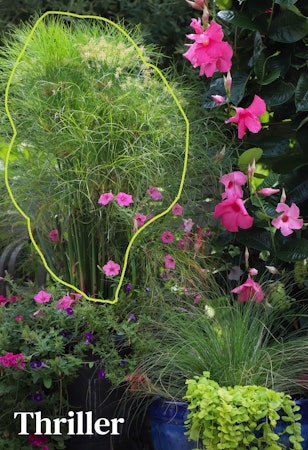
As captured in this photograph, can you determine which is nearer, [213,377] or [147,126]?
[213,377]

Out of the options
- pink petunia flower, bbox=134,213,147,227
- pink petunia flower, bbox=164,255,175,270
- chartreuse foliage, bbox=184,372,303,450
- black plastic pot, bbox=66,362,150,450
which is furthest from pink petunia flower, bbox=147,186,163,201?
chartreuse foliage, bbox=184,372,303,450

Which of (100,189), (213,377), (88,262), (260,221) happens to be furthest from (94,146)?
(213,377)

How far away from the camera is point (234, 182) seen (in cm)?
233

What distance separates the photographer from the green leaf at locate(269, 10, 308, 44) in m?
2.31

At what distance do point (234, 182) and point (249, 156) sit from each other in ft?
0.32

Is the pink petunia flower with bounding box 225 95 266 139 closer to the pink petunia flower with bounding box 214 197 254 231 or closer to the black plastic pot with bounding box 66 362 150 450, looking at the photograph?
the pink petunia flower with bounding box 214 197 254 231

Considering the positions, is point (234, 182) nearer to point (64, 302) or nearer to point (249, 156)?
point (249, 156)

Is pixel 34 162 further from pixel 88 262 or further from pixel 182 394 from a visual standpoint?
pixel 182 394

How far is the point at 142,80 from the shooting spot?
2635mm

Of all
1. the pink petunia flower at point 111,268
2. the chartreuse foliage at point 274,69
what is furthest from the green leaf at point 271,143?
the pink petunia flower at point 111,268

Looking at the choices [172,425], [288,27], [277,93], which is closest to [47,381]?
[172,425]

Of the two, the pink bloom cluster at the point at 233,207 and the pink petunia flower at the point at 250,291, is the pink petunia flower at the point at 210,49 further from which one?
the pink petunia flower at the point at 250,291

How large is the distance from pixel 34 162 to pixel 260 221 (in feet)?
2.43

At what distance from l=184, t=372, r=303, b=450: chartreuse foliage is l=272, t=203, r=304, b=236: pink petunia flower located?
21.0 inches
